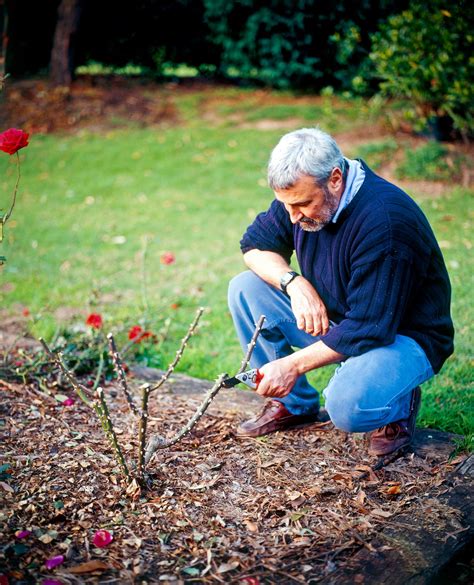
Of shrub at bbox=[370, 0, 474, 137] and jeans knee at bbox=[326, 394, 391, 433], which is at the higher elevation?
shrub at bbox=[370, 0, 474, 137]

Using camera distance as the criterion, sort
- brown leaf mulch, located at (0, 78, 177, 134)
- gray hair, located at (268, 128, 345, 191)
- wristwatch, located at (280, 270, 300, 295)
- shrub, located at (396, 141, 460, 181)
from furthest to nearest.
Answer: brown leaf mulch, located at (0, 78, 177, 134) < shrub, located at (396, 141, 460, 181) < wristwatch, located at (280, 270, 300, 295) < gray hair, located at (268, 128, 345, 191)

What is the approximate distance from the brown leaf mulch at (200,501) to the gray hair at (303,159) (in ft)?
4.06

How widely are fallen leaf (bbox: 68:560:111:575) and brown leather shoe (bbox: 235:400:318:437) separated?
1065 millimetres

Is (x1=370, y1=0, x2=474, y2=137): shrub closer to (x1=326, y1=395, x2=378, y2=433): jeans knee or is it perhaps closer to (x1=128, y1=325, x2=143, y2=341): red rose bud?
(x1=128, y1=325, x2=143, y2=341): red rose bud

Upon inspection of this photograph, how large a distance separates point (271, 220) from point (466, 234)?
3.51 m

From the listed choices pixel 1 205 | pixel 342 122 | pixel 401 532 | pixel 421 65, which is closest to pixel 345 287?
pixel 401 532

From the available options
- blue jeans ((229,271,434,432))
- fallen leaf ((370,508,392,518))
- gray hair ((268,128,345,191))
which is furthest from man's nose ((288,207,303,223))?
fallen leaf ((370,508,392,518))

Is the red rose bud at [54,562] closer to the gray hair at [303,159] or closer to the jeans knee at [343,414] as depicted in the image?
the jeans knee at [343,414]

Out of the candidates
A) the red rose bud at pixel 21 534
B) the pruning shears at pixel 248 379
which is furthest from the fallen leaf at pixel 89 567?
the pruning shears at pixel 248 379

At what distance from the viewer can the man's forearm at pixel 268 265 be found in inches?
128

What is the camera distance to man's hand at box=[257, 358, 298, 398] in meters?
2.86

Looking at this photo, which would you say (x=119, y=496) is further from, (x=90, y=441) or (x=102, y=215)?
(x=102, y=215)

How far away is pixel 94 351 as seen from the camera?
4.06m

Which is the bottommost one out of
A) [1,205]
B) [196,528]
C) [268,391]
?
[1,205]
